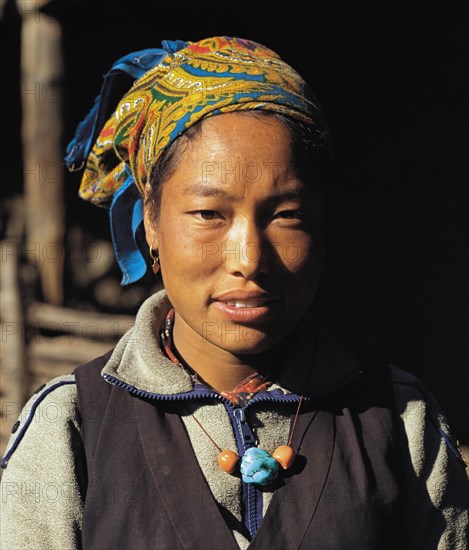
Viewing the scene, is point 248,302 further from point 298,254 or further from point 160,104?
point 160,104

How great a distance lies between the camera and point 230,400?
1.79 m

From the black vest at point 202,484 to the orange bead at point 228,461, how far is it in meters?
0.06

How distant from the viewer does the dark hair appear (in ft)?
5.45

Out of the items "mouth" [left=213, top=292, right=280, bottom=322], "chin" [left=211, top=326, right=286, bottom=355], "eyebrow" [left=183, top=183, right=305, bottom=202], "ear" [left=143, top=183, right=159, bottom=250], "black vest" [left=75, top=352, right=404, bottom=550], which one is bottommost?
"black vest" [left=75, top=352, right=404, bottom=550]

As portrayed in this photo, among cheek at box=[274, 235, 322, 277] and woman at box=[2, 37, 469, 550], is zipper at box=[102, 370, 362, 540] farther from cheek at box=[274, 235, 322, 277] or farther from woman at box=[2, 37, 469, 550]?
cheek at box=[274, 235, 322, 277]

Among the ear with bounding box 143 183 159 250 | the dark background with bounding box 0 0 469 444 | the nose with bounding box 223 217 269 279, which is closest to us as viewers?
the nose with bounding box 223 217 269 279

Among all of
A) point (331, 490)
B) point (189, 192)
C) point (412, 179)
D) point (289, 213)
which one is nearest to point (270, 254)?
point (289, 213)

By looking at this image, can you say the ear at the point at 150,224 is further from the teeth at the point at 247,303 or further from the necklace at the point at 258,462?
the necklace at the point at 258,462

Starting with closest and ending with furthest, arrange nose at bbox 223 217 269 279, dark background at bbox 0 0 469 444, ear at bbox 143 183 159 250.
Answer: nose at bbox 223 217 269 279 → ear at bbox 143 183 159 250 → dark background at bbox 0 0 469 444

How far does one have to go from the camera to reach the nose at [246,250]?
158cm

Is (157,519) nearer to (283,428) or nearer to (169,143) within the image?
(283,428)

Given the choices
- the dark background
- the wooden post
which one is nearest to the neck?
the wooden post

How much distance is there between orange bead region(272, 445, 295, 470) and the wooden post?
2986 mm

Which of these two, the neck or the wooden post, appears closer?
the neck
